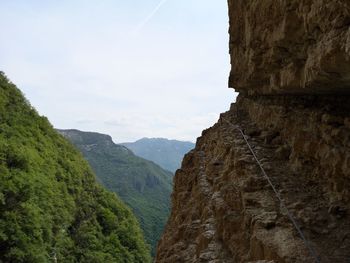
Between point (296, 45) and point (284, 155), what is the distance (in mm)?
2274

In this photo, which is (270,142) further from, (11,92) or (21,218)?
(11,92)

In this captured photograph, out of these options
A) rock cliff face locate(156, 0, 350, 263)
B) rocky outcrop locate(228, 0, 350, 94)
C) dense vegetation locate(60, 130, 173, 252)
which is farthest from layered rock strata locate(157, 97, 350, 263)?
dense vegetation locate(60, 130, 173, 252)

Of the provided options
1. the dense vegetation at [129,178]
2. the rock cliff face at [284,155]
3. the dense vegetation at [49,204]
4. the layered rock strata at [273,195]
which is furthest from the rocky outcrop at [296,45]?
the dense vegetation at [129,178]

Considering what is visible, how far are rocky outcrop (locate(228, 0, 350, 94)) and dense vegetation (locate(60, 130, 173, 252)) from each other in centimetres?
9335

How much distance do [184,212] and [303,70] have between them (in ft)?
17.1

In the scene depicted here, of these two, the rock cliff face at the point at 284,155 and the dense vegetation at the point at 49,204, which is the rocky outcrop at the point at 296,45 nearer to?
the rock cliff face at the point at 284,155

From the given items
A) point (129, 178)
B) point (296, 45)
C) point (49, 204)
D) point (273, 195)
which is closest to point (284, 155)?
point (273, 195)

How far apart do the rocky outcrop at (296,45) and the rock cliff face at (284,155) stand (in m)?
0.01

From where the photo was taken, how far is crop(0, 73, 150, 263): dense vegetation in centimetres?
3553

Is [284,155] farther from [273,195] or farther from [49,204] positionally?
[49,204]

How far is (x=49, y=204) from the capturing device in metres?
42.5

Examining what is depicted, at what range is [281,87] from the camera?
641cm

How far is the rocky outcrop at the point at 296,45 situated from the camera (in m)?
4.15

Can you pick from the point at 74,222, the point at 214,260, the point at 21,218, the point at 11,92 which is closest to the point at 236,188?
the point at 214,260
